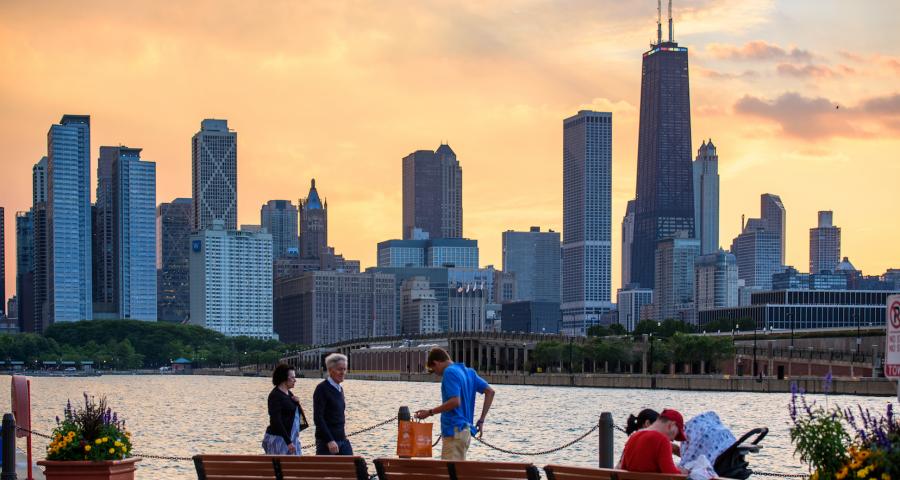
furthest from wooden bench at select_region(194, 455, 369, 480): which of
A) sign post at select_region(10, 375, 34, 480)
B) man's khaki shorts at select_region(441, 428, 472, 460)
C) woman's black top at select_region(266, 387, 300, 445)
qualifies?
sign post at select_region(10, 375, 34, 480)

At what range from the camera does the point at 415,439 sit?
20375 millimetres

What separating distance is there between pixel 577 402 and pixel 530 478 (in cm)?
8528

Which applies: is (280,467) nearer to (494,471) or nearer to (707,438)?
(494,471)

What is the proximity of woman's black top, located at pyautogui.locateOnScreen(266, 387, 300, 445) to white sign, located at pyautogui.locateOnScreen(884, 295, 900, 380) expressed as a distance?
8087mm

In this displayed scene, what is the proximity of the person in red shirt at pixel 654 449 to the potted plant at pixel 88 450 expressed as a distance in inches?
356

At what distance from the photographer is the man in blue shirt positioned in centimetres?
2006

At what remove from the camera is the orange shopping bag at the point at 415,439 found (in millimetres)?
20297

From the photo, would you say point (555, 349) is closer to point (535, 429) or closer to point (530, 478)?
point (535, 429)

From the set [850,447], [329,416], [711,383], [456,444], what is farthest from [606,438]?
[711,383]

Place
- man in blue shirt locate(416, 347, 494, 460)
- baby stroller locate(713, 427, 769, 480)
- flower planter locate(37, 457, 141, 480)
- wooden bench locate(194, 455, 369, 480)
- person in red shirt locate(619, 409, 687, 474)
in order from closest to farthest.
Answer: person in red shirt locate(619, 409, 687, 474) → wooden bench locate(194, 455, 369, 480) → baby stroller locate(713, 427, 769, 480) → man in blue shirt locate(416, 347, 494, 460) → flower planter locate(37, 457, 141, 480)

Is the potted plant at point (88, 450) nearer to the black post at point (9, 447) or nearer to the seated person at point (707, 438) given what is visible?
the black post at point (9, 447)

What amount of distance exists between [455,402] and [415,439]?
2.67ft

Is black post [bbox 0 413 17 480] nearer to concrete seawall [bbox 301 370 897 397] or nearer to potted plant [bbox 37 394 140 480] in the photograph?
potted plant [bbox 37 394 140 480]

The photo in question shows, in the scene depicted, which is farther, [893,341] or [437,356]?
[437,356]
